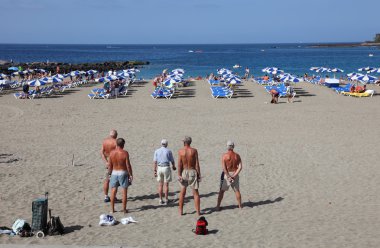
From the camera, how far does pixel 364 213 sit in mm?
7832

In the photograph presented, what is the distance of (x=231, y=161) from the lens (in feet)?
25.2

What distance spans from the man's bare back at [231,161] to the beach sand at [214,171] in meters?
0.78

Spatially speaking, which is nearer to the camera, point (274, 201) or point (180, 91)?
point (274, 201)

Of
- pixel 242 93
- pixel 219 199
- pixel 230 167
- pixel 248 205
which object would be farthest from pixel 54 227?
pixel 242 93

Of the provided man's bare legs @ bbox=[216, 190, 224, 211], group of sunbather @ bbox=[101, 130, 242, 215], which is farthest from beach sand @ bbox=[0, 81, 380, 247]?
group of sunbather @ bbox=[101, 130, 242, 215]

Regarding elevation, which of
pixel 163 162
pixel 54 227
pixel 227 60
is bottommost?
pixel 54 227

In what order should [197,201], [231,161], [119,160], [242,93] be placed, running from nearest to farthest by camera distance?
1. [119,160]
2. [197,201]
3. [231,161]
4. [242,93]

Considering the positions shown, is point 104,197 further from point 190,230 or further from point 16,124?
point 16,124

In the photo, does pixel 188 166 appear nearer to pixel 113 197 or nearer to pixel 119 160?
pixel 119 160

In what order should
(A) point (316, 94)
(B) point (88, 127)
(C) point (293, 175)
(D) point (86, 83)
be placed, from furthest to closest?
(D) point (86, 83)
(A) point (316, 94)
(B) point (88, 127)
(C) point (293, 175)

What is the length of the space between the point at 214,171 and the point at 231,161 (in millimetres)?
3242

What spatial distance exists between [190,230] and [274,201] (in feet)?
7.12

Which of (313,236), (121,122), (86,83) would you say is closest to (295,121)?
(121,122)

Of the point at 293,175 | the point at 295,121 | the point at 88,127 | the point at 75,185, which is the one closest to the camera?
the point at 75,185
